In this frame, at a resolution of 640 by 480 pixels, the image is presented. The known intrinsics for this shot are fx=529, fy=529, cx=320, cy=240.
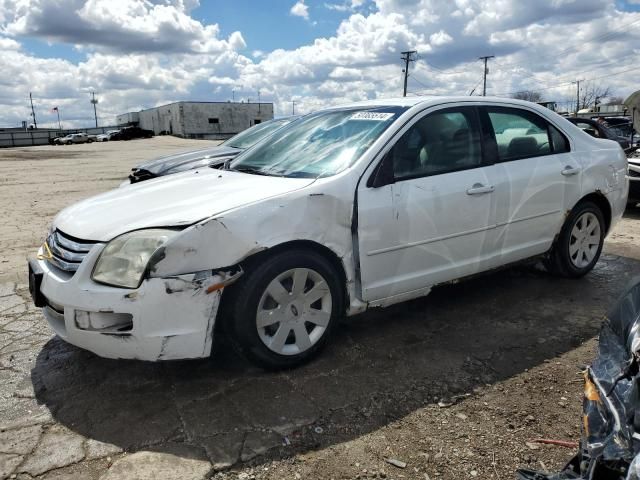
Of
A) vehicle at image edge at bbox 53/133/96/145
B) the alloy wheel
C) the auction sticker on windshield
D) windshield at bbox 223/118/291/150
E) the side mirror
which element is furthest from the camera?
vehicle at image edge at bbox 53/133/96/145


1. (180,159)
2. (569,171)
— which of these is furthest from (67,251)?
(180,159)

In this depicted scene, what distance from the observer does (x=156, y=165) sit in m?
7.49

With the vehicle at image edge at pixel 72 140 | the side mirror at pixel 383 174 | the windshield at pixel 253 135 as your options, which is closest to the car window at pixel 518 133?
the side mirror at pixel 383 174

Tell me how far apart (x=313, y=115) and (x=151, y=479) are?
3071 mm

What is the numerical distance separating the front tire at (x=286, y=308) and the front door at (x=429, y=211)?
295 millimetres

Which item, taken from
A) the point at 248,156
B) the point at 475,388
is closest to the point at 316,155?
the point at 248,156

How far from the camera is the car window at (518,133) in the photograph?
13.7ft

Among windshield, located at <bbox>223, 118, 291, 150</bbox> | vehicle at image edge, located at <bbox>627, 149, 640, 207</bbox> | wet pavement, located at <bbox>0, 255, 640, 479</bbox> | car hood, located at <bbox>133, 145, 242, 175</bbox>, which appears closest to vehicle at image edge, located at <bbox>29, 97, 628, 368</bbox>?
wet pavement, located at <bbox>0, 255, 640, 479</bbox>

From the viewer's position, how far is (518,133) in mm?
4352

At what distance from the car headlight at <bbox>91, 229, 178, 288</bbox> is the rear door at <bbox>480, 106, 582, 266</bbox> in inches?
100

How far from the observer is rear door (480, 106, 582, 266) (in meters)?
4.12

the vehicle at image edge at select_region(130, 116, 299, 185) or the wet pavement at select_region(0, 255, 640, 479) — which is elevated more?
the vehicle at image edge at select_region(130, 116, 299, 185)

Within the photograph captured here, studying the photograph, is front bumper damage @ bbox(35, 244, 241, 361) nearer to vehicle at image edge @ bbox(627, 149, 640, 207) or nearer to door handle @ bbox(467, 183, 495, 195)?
door handle @ bbox(467, 183, 495, 195)

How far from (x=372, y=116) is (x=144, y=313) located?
2.11 metres
